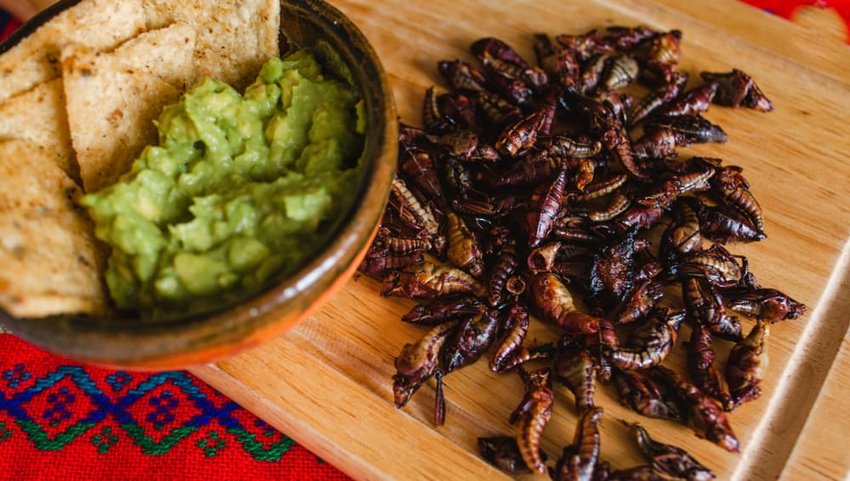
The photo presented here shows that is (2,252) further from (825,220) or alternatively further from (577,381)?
(825,220)

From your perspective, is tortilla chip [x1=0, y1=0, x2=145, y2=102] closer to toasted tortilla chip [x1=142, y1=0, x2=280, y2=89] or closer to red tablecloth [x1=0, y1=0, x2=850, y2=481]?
toasted tortilla chip [x1=142, y1=0, x2=280, y2=89]

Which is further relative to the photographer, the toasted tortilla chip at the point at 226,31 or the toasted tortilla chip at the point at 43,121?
the toasted tortilla chip at the point at 226,31

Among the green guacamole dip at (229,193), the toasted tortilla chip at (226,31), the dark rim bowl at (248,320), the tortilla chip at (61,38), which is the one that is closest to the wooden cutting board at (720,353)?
the dark rim bowl at (248,320)

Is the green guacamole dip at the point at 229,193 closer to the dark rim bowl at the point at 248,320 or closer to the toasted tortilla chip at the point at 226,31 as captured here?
the dark rim bowl at the point at 248,320

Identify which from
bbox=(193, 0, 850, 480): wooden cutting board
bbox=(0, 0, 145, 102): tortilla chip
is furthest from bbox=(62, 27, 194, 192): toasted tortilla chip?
bbox=(193, 0, 850, 480): wooden cutting board

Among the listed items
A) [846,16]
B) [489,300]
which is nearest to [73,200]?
[489,300]
